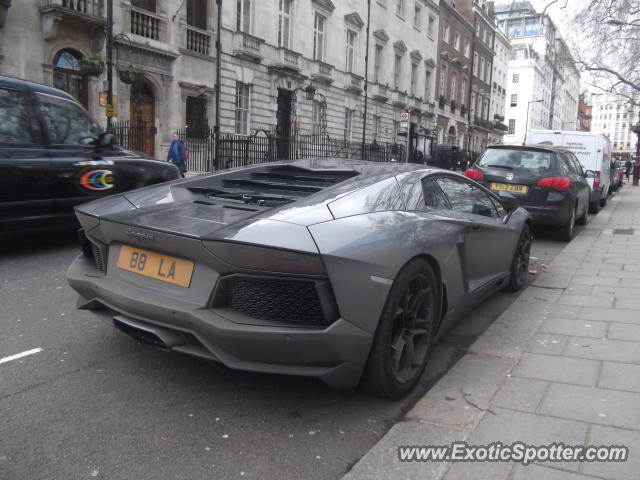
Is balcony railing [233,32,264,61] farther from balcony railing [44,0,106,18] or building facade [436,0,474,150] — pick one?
building facade [436,0,474,150]

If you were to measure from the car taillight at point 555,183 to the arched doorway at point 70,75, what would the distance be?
14238 millimetres

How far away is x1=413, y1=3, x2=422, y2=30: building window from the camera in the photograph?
134 ft

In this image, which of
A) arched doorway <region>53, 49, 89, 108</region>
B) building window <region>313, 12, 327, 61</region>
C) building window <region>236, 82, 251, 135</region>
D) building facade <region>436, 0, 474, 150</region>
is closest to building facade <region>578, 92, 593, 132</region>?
building facade <region>436, 0, 474, 150</region>

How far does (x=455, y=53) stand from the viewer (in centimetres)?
4931

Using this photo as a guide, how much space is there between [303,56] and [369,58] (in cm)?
814

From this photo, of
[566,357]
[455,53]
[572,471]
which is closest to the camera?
[572,471]

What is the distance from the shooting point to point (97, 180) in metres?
6.55

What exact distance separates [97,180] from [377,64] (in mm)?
32360

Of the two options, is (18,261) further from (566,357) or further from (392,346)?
(566,357)

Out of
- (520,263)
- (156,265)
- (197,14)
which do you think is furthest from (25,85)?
(197,14)

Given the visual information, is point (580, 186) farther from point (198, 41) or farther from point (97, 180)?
point (198, 41)

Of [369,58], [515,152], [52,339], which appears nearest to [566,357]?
[52,339]

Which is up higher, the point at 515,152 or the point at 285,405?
the point at 515,152

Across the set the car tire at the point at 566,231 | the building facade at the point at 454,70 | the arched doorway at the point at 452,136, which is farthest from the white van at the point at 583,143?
the arched doorway at the point at 452,136
